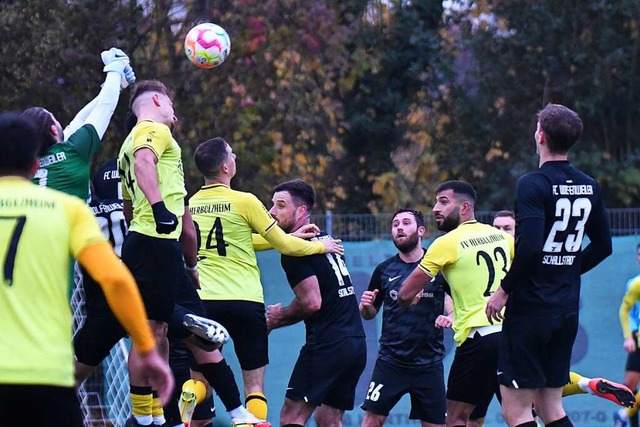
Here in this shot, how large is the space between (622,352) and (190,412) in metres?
5.79

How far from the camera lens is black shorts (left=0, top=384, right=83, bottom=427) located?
4305mm

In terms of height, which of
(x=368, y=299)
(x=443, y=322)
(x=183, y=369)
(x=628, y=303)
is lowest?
(x=183, y=369)

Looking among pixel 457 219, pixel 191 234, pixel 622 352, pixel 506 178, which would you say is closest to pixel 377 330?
pixel 622 352

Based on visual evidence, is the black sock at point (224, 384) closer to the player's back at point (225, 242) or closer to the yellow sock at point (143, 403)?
the player's back at point (225, 242)

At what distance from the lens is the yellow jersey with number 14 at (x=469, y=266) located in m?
8.42

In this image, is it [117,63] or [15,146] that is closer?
[15,146]

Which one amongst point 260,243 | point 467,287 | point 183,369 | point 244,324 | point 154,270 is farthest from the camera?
point 260,243

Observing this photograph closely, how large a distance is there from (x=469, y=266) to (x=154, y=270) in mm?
2408

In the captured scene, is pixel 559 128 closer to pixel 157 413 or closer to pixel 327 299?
pixel 327 299

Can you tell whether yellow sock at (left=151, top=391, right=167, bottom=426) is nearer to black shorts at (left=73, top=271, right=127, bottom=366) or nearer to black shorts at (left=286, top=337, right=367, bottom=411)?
black shorts at (left=73, top=271, right=127, bottom=366)

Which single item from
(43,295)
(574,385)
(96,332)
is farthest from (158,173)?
(574,385)

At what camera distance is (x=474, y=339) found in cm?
854

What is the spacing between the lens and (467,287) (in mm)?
8508

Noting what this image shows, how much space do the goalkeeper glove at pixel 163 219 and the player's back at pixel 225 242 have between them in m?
1.73
